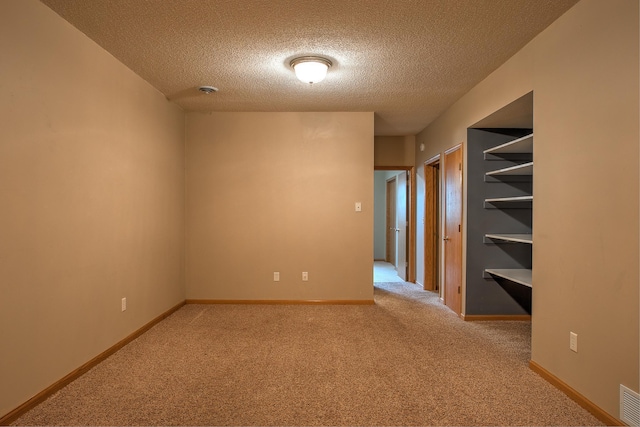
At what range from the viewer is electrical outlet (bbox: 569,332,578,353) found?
221 cm

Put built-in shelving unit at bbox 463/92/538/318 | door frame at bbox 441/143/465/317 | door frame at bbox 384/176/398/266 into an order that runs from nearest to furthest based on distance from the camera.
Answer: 1. built-in shelving unit at bbox 463/92/538/318
2. door frame at bbox 441/143/465/317
3. door frame at bbox 384/176/398/266

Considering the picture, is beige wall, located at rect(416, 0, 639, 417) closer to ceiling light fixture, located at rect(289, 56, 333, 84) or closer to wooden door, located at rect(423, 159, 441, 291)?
ceiling light fixture, located at rect(289, 56, 333, 84)

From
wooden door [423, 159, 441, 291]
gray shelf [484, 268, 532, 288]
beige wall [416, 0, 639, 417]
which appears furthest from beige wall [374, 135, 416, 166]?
beige wall [416, 0, 639, 417]

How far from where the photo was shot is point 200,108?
14.7 ft

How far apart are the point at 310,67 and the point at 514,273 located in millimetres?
2809

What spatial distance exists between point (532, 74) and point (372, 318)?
276 cm

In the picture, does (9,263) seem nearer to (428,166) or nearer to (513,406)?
(513,406)

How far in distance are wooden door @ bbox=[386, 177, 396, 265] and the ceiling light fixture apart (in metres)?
4.73

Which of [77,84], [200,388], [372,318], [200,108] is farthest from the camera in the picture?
[200,108]

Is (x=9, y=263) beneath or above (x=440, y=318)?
above

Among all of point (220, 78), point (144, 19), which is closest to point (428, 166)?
point (220, 78)

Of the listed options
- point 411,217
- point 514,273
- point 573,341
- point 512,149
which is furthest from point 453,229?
point 573,341

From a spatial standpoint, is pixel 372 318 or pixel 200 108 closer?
pixel 372 318

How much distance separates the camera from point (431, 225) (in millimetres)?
5492
